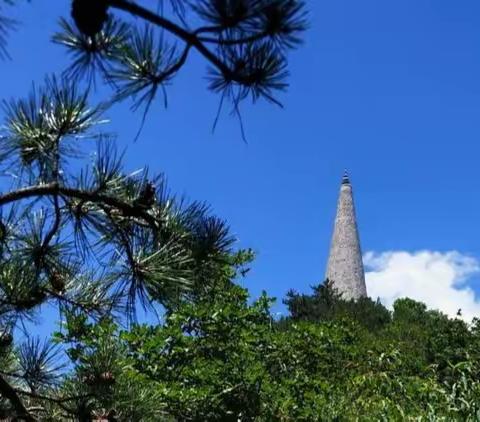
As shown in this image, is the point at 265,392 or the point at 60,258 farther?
the point at 265,392

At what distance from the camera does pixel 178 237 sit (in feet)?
8.79

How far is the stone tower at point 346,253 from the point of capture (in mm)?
36219

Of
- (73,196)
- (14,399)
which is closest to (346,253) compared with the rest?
(14,399)

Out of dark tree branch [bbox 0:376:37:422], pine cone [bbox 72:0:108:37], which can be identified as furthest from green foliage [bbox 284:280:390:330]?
pine cone [bbox 72:0:108:37]

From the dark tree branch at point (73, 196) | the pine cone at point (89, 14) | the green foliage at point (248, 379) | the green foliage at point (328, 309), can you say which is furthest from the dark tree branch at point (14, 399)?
the green foliage at point (328, 309)

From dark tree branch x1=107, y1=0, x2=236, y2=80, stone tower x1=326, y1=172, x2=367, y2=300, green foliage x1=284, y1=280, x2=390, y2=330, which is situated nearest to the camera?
dark tree branch x1=107, y1=0, x2=236, y2=80

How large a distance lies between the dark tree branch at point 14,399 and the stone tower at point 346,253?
3285 centimetres

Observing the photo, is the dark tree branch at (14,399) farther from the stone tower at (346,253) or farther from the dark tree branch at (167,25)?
the stone tower at (346,253)

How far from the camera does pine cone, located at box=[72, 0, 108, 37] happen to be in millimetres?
1905

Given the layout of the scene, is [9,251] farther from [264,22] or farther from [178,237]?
[264,22]

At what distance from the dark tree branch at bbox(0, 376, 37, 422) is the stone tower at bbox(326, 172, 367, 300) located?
32.8 metres

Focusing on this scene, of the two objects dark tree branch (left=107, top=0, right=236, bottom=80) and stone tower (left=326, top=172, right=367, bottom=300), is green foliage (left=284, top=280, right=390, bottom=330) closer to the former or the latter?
stone tower (left=326, top=172, right=367, bottom=300)

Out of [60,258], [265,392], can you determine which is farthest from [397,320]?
[60,258]

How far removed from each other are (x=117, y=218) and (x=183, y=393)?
443 cm
